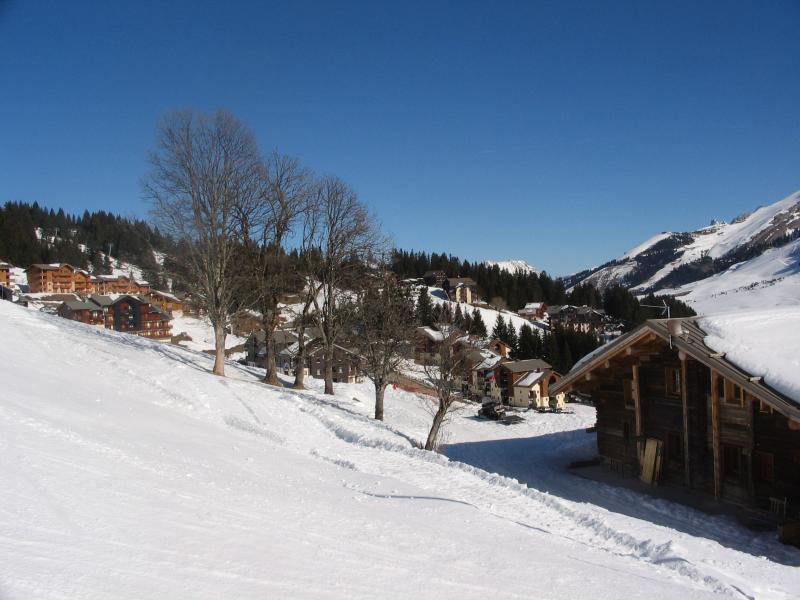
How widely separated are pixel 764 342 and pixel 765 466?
11.5 feet

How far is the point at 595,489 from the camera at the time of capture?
1869 centimetres

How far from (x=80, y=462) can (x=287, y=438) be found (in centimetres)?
915

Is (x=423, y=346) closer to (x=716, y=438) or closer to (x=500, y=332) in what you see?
(x=500, y=332)

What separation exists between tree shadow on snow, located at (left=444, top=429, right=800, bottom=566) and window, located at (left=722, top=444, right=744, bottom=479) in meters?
1.03

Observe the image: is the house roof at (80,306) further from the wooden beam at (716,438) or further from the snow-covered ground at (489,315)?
the wooden beam at (716,438)

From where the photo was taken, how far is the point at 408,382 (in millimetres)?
58969

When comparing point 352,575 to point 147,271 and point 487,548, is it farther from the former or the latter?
point 147,271

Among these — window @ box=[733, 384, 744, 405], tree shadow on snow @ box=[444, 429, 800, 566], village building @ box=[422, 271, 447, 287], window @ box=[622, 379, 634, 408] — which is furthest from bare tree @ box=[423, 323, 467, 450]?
village building @ box=[422, 271, 447, 287]

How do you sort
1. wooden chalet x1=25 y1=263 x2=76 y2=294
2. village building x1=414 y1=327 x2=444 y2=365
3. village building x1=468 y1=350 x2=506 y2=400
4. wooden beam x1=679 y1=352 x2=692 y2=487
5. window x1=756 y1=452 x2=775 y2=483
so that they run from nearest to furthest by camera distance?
window x1=756 y1=452 x2=775 y2=483
wooden beam x1=679 y1=352 x2=692 y2=487
village building x1=414 y1=327 x2=444 y2=365
village building x1=468 y1=350 x2=506 y2=400
wooden chalet x1=25 y1=263 x2=76 y2=294

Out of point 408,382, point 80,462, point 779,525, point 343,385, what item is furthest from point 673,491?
point 408,382

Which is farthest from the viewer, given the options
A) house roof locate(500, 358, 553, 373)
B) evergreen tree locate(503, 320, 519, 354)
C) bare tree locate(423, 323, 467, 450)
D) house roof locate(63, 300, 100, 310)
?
house roof locate(63, 300, 100, 310)

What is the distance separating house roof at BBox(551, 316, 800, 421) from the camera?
13219 mm

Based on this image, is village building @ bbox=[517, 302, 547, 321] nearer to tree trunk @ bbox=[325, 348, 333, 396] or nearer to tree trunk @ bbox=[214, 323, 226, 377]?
tree trunk @ bbox=[325, 348, 333, 396]

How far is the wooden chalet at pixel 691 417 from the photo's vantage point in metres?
14.6
